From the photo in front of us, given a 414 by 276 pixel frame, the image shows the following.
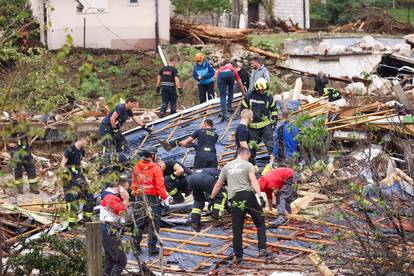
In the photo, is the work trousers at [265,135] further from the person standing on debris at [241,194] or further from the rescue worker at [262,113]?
the person standing on debris at [241,194]

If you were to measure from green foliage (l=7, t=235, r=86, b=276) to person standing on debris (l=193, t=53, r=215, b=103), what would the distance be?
921cm

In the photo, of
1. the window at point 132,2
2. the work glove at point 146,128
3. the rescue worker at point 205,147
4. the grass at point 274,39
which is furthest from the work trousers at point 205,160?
the window at point 132,2

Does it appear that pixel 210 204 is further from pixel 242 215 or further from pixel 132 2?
pixel 132 2

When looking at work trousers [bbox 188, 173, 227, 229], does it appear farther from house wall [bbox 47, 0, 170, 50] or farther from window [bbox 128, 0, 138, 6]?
window [bbox 128, 0, 138, 6]

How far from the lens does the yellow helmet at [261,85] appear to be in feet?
68.0

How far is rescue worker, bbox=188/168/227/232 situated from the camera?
17.7 m

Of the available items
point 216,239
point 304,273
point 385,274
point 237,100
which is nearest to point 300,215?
point 216,239

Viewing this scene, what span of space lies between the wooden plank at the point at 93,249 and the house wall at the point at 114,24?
2079 cm

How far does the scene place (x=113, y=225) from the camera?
1541 centimetres

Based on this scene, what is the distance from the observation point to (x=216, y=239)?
694 inches

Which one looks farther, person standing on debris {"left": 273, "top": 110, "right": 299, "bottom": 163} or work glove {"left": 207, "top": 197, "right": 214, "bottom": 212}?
person standing on debris {"left": 273, "top": 110, "right": 299, "bottom": 163}

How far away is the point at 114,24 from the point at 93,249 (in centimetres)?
2129

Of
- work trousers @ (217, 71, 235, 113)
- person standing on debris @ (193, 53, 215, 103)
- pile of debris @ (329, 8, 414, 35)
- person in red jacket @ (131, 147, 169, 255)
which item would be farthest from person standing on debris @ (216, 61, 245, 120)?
pile of debris @ (329, 8, 414, 35)

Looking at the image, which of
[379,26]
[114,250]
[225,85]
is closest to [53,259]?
[114,250]
